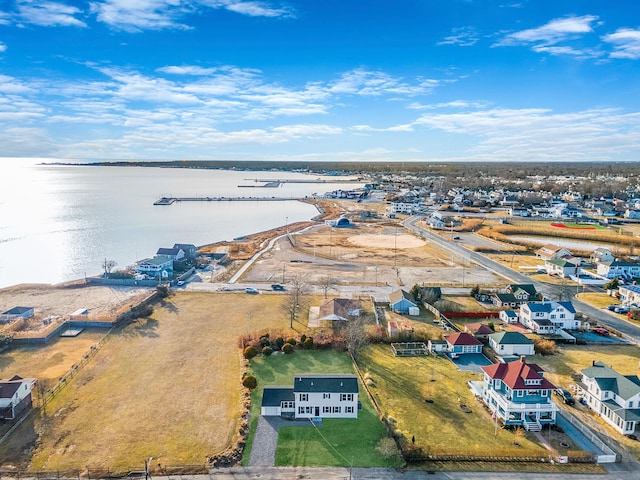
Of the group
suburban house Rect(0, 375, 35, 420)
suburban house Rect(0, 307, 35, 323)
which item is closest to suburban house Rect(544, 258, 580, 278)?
suburban house Rect(0, 375, 35, 420)

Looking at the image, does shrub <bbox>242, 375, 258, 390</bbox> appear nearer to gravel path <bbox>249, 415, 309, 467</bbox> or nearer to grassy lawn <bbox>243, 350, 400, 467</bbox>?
grassy lawn <bbox>243, 350, 400, 467</bbox>

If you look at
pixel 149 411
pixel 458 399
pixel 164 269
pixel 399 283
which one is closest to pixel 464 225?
pixel 399 283

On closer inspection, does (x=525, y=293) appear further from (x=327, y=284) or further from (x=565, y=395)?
(x=327, y=284)

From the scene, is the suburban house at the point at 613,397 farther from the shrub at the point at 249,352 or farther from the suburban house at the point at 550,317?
the shrub at the point at 249,352

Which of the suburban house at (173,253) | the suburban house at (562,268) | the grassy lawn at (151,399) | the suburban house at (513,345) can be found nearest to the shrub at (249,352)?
the grassy lawn at (151,399)

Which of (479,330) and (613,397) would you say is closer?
(613,397)

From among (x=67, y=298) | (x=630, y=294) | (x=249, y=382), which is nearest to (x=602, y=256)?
(x=630, y=294)

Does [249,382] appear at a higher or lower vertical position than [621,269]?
lower
